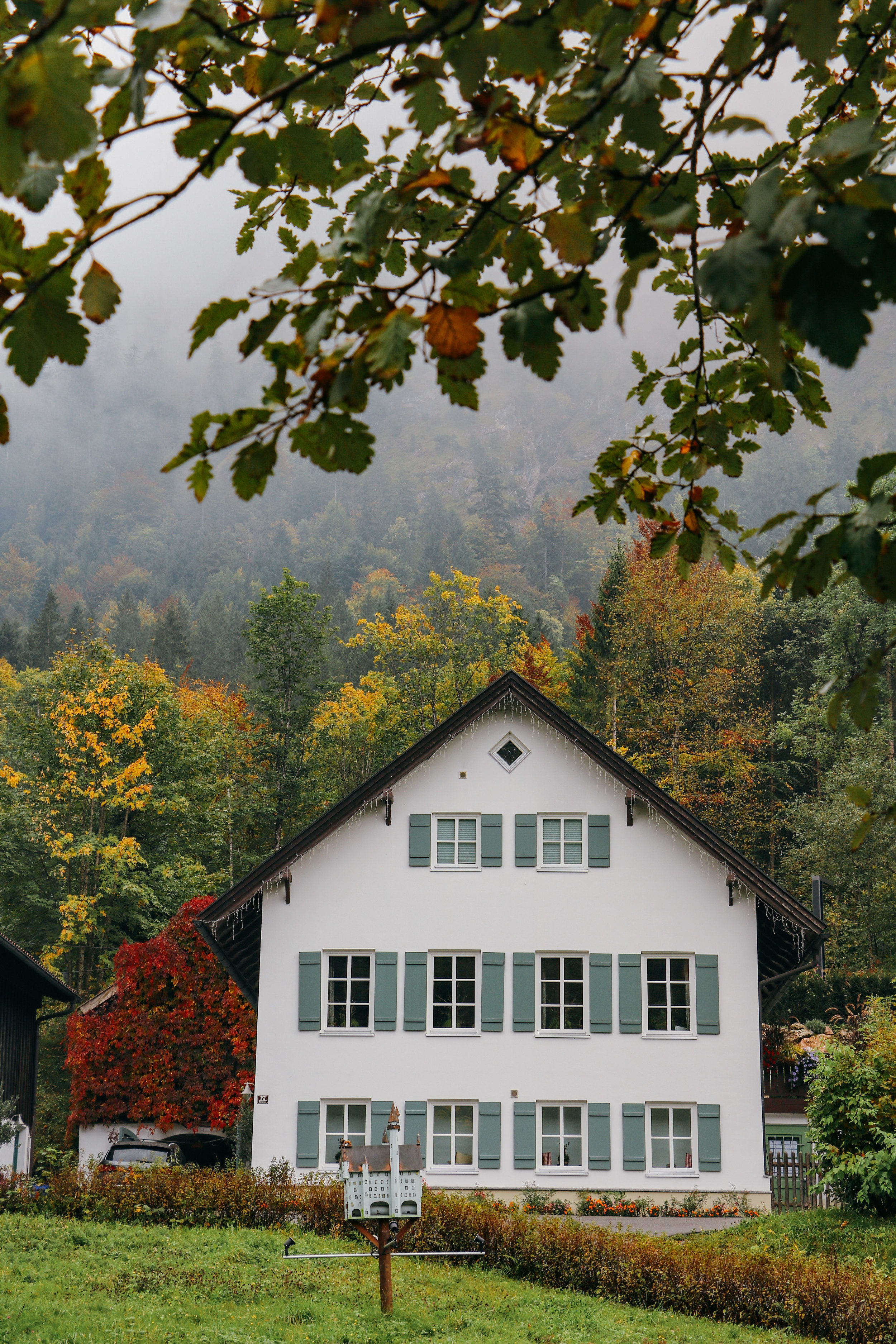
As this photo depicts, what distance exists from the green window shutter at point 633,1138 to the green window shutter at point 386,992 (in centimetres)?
434

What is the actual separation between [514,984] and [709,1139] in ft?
13.8

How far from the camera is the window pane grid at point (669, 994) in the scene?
2052 centimetres

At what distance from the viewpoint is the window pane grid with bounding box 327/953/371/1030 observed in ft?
68.0

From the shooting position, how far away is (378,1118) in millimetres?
20016

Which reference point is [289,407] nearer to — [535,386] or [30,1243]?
[30,1243]

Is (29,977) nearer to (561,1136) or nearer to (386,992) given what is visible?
(386,992)

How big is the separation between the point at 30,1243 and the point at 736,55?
14.7m

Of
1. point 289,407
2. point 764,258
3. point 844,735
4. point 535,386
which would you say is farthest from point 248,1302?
point 535,386

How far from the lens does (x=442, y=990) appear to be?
2092 cm

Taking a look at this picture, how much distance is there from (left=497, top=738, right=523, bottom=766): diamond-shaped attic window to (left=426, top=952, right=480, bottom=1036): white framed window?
357cm

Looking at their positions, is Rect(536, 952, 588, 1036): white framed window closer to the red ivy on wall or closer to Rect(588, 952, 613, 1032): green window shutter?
Rect(588, 952, 613, 1032): green window shutter

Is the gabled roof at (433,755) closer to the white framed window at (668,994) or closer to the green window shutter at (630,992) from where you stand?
the white framed window at (668,994)

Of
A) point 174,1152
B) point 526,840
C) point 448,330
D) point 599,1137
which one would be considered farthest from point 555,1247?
point 448,330

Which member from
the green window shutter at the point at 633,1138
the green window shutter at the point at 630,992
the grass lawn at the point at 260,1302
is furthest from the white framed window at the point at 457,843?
the grass lawn at the point at 260,1302
